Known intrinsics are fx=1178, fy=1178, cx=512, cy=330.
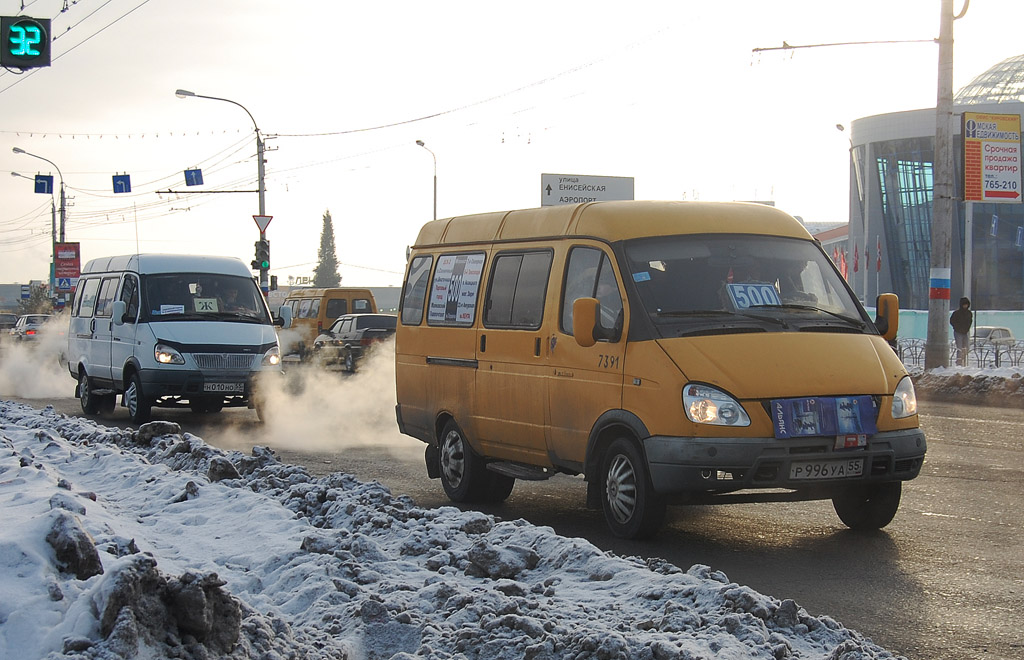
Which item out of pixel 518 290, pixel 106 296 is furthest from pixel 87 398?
pixel 518 290

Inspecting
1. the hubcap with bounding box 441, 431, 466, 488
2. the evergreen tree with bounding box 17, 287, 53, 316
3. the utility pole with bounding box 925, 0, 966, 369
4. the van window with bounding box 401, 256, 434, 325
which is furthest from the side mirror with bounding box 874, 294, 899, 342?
the evergreen tree with bounding box 17, 287, 53, 316

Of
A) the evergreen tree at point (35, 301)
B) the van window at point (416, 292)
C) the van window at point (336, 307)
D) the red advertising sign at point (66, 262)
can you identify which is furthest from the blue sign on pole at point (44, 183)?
the van window at point (416, 292)

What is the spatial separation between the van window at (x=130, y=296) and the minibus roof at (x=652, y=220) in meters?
9.02

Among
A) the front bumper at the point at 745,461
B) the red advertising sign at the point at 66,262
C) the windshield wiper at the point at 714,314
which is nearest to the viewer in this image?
the front bumper at the point at 745,461

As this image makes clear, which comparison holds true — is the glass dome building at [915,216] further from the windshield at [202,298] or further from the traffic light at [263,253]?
the windshield at [202,298]

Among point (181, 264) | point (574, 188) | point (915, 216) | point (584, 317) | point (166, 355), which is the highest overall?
point (915, 216)

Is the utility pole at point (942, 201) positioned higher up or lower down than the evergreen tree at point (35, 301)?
higher up

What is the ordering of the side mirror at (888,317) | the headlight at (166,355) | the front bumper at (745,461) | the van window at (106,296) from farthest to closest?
the van window at (106,296) < the headlight at (166,355) < the side mirror at (888,317) < the front bumper at (745,461)

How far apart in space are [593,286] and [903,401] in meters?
2.17

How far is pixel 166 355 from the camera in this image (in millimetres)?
15828

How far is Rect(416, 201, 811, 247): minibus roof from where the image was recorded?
8125 millimetres

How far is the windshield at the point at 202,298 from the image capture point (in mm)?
16438

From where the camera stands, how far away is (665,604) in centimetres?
501

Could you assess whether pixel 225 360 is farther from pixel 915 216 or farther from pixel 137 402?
pixel 915 216
